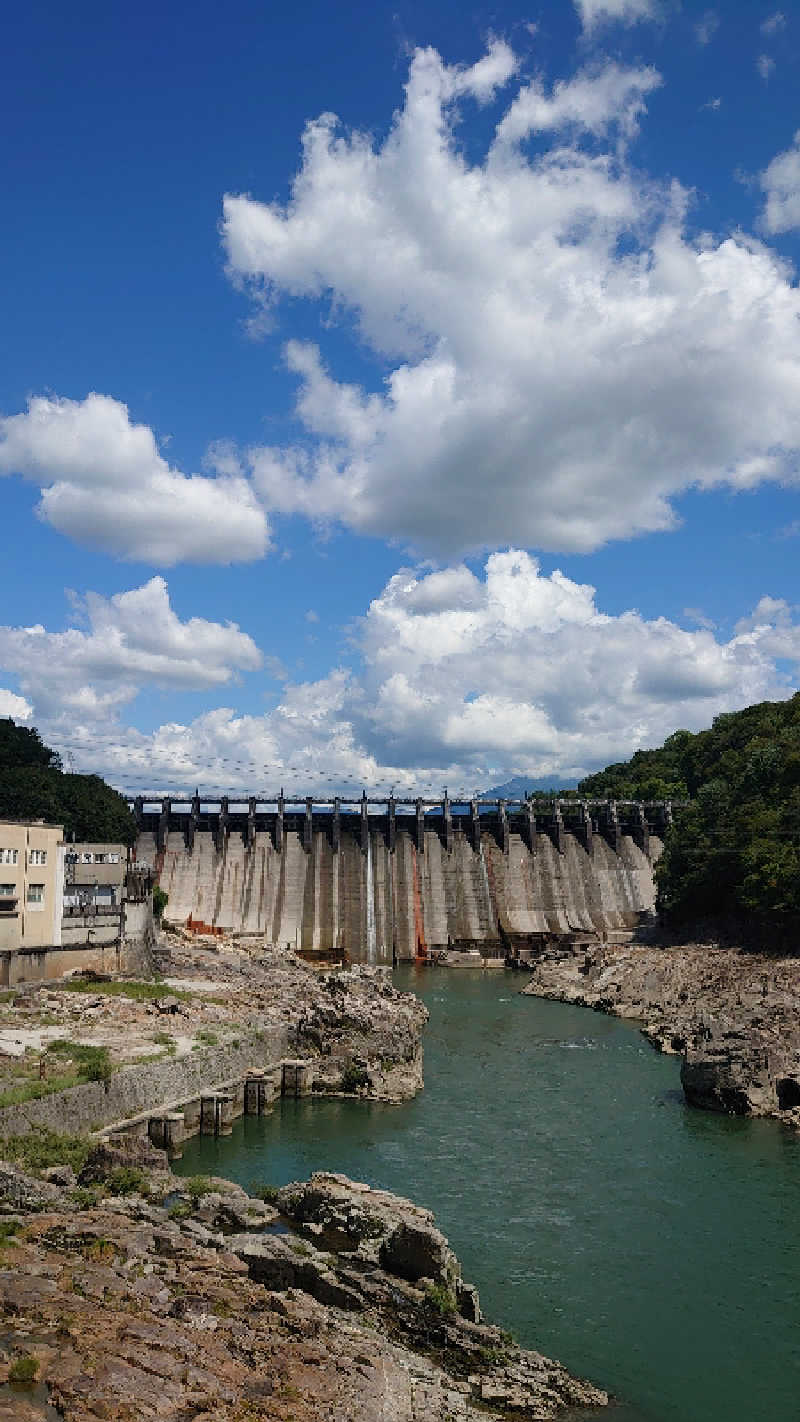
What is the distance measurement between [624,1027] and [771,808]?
2427cm

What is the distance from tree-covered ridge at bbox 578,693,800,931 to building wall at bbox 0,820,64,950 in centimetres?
4718

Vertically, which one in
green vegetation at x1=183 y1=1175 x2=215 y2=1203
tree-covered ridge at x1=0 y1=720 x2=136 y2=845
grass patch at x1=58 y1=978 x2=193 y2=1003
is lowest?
green vegetation at x1=183 y1=1175 x2=215 y2=1203

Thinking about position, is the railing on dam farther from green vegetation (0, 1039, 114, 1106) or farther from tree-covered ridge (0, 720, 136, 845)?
green vegetation (0, 1039, 114, 1106)

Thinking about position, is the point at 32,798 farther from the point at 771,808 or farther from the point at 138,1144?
the point at 771,808

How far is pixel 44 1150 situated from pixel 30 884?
2964 cm

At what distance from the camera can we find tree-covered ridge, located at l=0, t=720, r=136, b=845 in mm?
83125

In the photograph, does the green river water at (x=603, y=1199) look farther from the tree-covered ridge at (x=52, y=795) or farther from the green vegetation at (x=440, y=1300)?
the tree-covered ridge at (x=52, y=795)

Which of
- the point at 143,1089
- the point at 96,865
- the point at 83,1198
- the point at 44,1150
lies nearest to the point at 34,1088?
the point at 44,1150

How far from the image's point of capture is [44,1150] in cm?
3128

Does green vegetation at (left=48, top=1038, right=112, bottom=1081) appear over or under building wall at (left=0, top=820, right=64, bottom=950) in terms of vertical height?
under

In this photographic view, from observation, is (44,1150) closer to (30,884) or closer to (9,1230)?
(9,1230)

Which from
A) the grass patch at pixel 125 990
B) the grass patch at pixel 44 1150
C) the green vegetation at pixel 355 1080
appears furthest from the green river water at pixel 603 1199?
the grass patch at pixel 125 990

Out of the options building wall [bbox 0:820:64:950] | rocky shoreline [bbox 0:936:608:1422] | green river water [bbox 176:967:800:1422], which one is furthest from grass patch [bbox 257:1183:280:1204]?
building wall [bbox 0:820:64:950]

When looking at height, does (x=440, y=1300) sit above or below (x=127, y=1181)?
below
